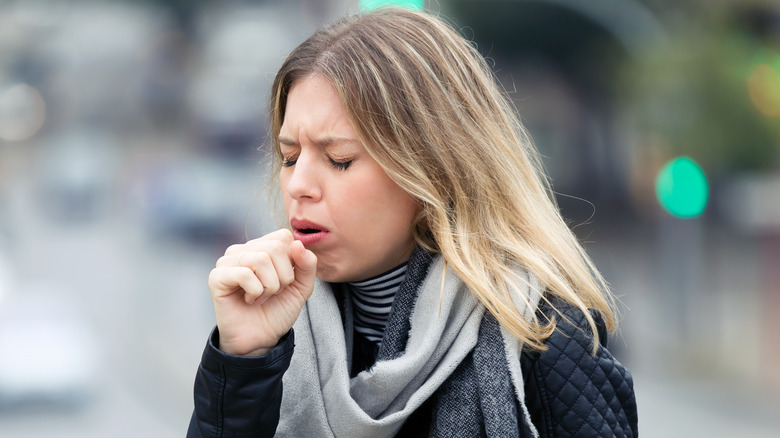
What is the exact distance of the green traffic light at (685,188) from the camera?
8.25m

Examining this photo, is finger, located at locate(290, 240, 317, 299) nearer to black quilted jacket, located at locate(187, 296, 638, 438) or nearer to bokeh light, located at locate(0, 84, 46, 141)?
black quilted jacket, located at locate(187, 296, 638, 438)

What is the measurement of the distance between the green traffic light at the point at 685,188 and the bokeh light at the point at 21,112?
15331mm

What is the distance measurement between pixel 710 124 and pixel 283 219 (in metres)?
9.07

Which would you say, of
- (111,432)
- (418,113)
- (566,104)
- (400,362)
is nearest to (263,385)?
(400,362)

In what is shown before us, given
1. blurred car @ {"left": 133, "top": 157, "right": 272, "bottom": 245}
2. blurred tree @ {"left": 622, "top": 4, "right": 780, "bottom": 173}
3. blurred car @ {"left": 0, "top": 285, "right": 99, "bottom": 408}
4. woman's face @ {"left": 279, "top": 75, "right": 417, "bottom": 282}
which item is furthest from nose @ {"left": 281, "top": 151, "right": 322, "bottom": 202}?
blurred car @ {"left": 133, "top": 157, "right": 272, "bottom": 245}

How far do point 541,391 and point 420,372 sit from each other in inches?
9.8

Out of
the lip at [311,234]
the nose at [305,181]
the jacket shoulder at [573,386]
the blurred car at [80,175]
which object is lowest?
the jacket shoulder at [573,386]

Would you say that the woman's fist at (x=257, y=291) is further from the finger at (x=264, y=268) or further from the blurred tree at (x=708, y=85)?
the blurred tree at (x=708, y=85)

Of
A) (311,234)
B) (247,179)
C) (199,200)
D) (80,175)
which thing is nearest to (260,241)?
(311,234)

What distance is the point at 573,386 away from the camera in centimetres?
163

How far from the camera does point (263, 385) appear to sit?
1.51m

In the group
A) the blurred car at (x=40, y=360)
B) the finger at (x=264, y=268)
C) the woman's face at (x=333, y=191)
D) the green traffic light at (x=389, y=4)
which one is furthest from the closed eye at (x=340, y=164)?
the blurred car at (x=40, y=360)

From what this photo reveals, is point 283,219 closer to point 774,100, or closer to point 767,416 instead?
point 767,416

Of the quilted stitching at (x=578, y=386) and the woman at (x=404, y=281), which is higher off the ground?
the woman at (x=404, y=281)
